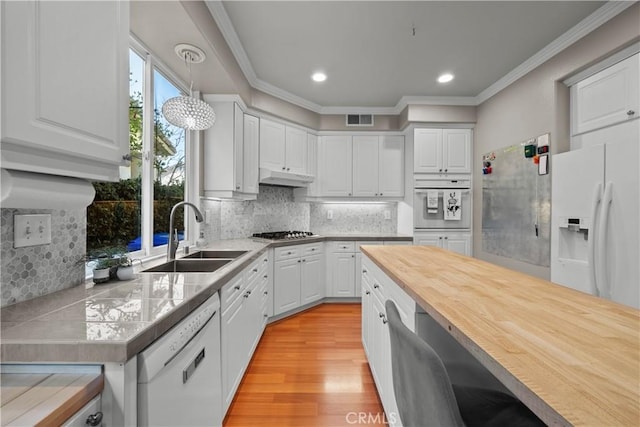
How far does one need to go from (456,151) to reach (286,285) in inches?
116

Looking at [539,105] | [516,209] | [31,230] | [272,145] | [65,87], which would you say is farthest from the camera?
[272,145]

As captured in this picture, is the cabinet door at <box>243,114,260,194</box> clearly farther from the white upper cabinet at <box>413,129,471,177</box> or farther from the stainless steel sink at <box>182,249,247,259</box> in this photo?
the white upper cabinet at <box>413,129,471,177</box>

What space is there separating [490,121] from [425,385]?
12.4ft

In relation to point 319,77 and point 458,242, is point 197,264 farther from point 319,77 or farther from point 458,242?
point 458,242

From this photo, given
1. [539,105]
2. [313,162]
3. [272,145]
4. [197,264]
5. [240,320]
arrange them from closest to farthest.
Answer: [240,320] < [197,264] < [539,105] < [272,145] < [313,162]

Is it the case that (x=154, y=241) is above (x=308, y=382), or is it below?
above

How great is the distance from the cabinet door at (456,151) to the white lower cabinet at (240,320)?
2.87 meters

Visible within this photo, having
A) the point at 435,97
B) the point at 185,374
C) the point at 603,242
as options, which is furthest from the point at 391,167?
the point at 185,374

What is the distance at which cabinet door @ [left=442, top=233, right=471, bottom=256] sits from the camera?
12.4ft

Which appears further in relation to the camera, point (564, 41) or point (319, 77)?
point (319, 77)

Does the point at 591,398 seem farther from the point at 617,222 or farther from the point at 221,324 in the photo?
the point at 617,222

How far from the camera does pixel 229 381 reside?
1705mm

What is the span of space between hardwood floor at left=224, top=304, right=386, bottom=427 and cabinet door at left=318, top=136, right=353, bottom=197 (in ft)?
6.36

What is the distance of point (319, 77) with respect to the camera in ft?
10.4
